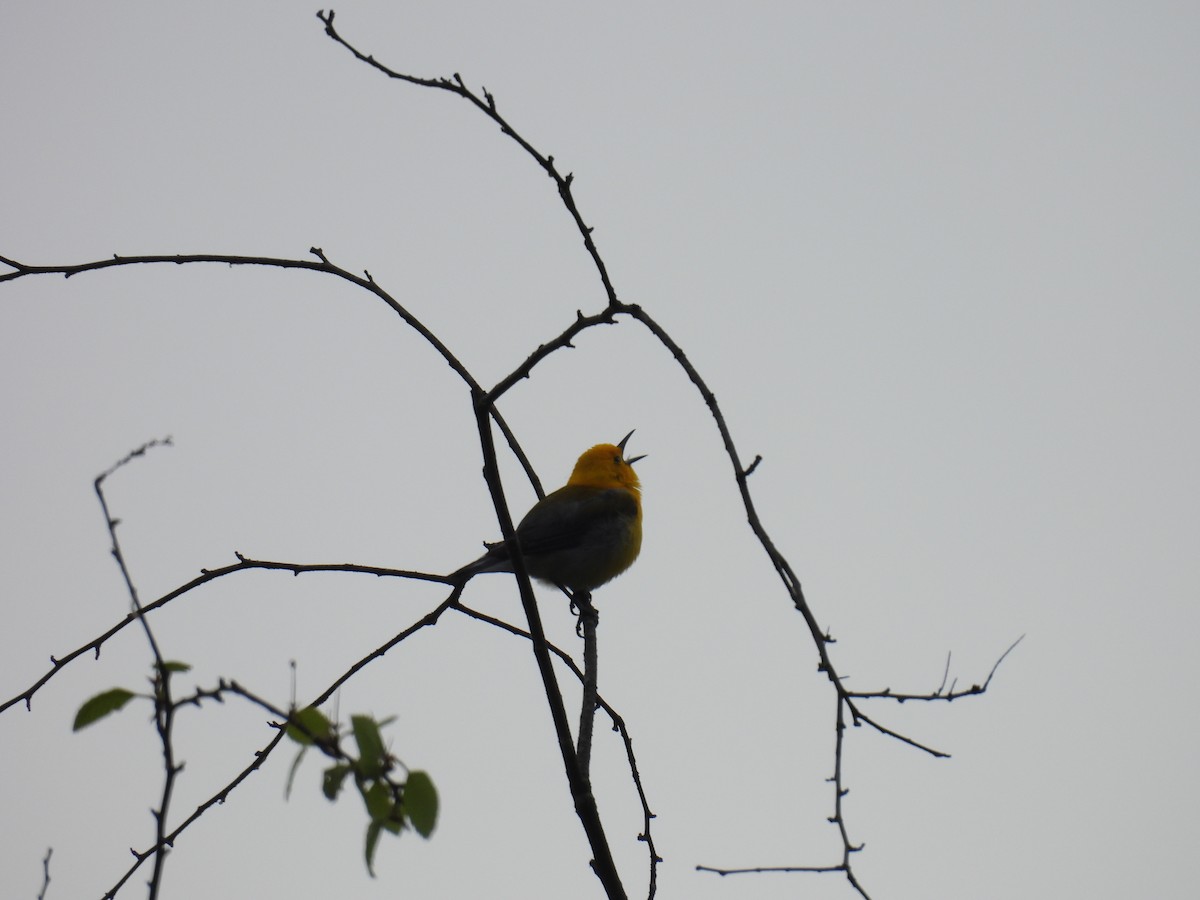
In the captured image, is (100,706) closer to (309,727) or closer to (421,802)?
(309,727)

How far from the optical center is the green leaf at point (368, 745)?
5.61 feet

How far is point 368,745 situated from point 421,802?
13 cm

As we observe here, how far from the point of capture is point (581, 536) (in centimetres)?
731

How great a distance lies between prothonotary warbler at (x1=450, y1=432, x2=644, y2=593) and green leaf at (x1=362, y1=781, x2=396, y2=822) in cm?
478

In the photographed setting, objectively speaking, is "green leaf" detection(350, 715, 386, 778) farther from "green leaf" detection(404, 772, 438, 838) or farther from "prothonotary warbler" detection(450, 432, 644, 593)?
"prothonotary warbler" detection(450, 432, 644, 593)

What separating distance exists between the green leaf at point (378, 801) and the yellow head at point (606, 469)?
645 cm

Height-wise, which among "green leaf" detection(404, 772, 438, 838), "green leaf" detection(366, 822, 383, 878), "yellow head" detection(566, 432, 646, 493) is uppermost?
"yellow head" detection(566, 432, 646, 493)

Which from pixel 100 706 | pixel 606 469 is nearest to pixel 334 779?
pixel 100 706

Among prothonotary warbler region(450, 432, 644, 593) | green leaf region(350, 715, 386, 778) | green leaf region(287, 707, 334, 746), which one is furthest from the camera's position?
prothonotary warbler region(450, 432, 644, 593)

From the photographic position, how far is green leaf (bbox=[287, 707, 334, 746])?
5.25 ft

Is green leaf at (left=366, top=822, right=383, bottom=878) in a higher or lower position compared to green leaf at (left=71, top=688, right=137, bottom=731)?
lower

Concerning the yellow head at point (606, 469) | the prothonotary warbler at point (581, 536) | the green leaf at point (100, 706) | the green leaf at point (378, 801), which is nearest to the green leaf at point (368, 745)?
the green leaf at point (378, 801)

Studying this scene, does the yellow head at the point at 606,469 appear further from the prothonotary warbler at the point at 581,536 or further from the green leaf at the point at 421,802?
the green leaf at the point at 421,802

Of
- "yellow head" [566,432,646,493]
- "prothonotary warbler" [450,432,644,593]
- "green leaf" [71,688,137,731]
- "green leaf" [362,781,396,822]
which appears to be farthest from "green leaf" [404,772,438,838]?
"yellow head" [566,432,646,493]
